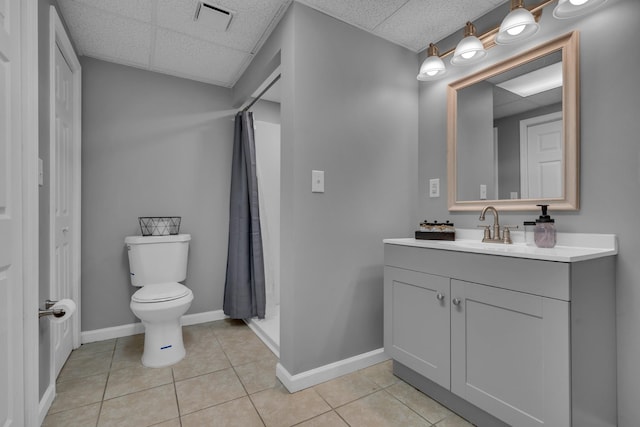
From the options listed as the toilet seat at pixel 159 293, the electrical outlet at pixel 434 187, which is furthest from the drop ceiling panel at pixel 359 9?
the toilet seat at pixel 159 293

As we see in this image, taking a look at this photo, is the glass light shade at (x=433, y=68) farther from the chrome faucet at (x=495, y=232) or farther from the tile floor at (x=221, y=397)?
the tile floor at (x=221, y=397)

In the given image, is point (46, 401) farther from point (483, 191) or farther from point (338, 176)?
point (483, 191)

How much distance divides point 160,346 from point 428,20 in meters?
2.61

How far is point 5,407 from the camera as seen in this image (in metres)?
0.97

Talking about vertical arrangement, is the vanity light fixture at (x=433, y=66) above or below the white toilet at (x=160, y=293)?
above

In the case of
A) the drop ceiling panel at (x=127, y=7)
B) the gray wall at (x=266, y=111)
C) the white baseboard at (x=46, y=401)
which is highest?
the drop ceiling panel at (x=127, y=7)

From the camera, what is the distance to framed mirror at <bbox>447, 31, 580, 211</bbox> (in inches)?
57.4

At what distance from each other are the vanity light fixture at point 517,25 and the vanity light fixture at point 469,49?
0.38 ft

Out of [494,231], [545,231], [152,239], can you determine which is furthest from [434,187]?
[152,239]

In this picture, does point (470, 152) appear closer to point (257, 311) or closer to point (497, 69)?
point (497, 69)

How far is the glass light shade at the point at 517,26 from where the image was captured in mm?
1412

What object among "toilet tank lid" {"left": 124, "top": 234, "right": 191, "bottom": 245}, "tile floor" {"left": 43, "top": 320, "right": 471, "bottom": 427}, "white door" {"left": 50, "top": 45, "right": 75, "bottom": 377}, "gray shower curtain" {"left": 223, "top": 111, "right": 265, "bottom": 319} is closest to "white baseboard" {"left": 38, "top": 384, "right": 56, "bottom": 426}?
"tile floor" {"left": 43, "top": 320, "right": 471, "bottom": 427}

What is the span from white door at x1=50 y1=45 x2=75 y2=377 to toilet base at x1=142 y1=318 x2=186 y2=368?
1.50 feet

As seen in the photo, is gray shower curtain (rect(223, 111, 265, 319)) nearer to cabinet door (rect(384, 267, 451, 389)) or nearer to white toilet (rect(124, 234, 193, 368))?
white toilet (rect(124, 234, 193, 368))
